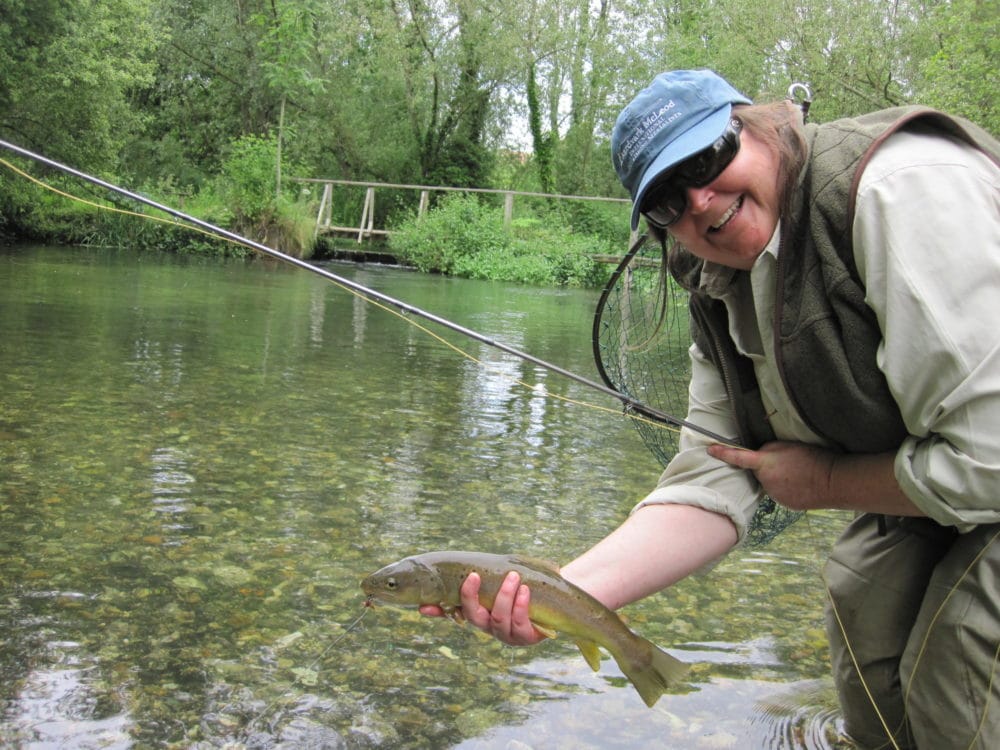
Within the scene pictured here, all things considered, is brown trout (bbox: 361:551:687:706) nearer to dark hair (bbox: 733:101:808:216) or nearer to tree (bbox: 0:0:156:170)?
dark hair (bbox: 733:101:808:216)

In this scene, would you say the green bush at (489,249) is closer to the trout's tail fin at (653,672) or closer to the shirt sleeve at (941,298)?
the trout's tail fin at (653,672)

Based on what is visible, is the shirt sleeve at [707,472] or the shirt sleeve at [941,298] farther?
the shirt sleeve at [707,472]

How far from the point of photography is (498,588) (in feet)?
7.34

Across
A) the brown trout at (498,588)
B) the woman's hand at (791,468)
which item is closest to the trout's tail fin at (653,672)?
the brown trout at (498,588)

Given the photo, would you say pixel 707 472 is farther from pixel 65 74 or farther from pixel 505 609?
pixel 65 74

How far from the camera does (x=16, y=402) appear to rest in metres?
6.85

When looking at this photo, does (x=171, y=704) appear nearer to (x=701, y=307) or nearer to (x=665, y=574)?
(x=665, y=574)

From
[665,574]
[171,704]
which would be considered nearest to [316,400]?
[171,704]

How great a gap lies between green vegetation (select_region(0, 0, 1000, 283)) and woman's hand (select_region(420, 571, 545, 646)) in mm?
16762

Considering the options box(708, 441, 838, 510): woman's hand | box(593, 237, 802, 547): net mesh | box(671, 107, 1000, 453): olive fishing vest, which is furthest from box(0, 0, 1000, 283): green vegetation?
box(671, 107, 1000, 453): olive fishing vest

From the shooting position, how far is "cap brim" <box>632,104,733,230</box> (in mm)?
1984

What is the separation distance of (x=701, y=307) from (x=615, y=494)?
12.1ft

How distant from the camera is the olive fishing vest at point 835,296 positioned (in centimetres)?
191

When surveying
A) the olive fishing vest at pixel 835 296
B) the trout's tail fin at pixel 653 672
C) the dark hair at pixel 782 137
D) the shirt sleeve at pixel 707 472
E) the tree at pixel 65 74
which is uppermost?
the tree at pixel 65 74
